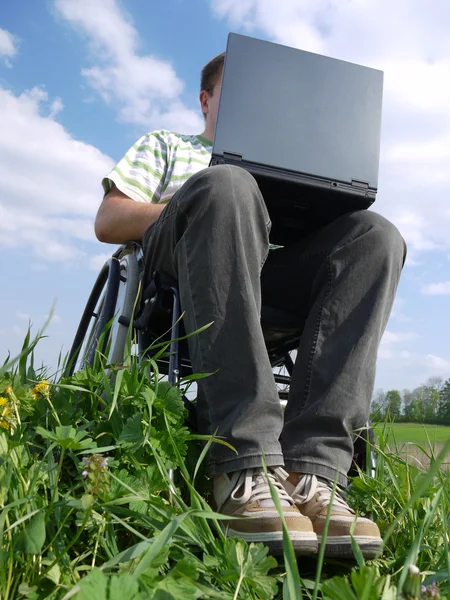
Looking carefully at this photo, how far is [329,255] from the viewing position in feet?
4.80

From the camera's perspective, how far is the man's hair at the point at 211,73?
8.20ft

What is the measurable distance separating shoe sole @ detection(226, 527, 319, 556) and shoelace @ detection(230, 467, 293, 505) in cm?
6

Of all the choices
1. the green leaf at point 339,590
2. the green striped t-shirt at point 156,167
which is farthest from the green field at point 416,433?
the green striped t-shirt at point 156,167

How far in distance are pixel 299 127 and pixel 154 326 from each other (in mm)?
674

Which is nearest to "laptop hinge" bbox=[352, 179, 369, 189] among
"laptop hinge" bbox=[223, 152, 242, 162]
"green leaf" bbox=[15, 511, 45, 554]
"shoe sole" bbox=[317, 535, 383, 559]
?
"laptop hinge" bbox=[223, 152, 242, 162]

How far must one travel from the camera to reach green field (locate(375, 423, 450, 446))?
1497 millimetres

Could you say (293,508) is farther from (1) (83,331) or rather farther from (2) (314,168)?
(1) (83,331)

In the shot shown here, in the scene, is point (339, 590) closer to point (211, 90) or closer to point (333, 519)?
point (333, 519)

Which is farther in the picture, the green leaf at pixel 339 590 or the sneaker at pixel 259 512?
the sneaker at pixel 259 512

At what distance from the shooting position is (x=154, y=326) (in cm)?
166

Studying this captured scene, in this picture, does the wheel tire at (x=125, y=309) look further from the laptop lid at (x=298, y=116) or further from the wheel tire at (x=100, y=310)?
the laptop lid at (x=298, y=116)

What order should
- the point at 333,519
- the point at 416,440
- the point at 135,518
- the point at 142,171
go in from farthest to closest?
1. the point at 142,171
2. the point at 416,440
3. the point at 333,519
4. the point at 135,518

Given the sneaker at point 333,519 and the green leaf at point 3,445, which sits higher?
the green leaf at point 3,445

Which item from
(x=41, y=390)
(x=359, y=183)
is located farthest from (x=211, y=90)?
(x=41, y=390)
